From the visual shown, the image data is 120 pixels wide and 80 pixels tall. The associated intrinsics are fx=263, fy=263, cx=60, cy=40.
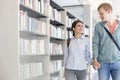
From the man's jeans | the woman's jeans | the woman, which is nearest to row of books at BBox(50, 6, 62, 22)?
the woman

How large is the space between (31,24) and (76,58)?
97cm

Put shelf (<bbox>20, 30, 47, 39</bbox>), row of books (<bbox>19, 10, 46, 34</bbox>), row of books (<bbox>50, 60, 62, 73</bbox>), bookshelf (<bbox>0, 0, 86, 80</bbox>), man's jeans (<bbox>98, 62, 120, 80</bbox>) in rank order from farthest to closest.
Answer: row of books (<bbox>50, 60, 62, 73</bbox>)
shelf (<bbox>20, 30, 47, 39</bbox>)
row of books (<bbox>19, 10, 46, 34</bbox>)
bookshelf (<bbox>0, 0, 86, 80</bbox>)
man's jeans (<bbox>98, 62, 120, 80</bbox>)

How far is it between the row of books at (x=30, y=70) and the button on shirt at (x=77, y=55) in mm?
605

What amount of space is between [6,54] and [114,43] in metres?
1.33

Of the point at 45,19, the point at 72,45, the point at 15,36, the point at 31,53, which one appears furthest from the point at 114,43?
the point at 45,19

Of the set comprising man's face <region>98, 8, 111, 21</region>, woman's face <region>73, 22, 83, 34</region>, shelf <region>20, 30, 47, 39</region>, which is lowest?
shelf <region>20, 30, 47, 39</region>

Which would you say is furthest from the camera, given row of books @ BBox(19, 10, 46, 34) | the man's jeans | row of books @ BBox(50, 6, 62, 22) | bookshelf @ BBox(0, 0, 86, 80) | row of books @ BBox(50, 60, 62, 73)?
row of books @ BBox(50, 60, 62, 73)

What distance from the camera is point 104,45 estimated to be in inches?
116

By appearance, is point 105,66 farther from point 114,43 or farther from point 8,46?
point 8,46

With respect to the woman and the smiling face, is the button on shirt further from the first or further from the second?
the smiling face

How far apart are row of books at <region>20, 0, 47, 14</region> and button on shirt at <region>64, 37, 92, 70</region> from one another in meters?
0.87

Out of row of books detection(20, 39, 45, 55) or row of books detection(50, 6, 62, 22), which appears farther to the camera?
row of books detection(50, 6, 62, 22)

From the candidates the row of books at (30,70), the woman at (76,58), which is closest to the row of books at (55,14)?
the row of books at (30,70)

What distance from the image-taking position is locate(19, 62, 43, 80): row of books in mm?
3702
